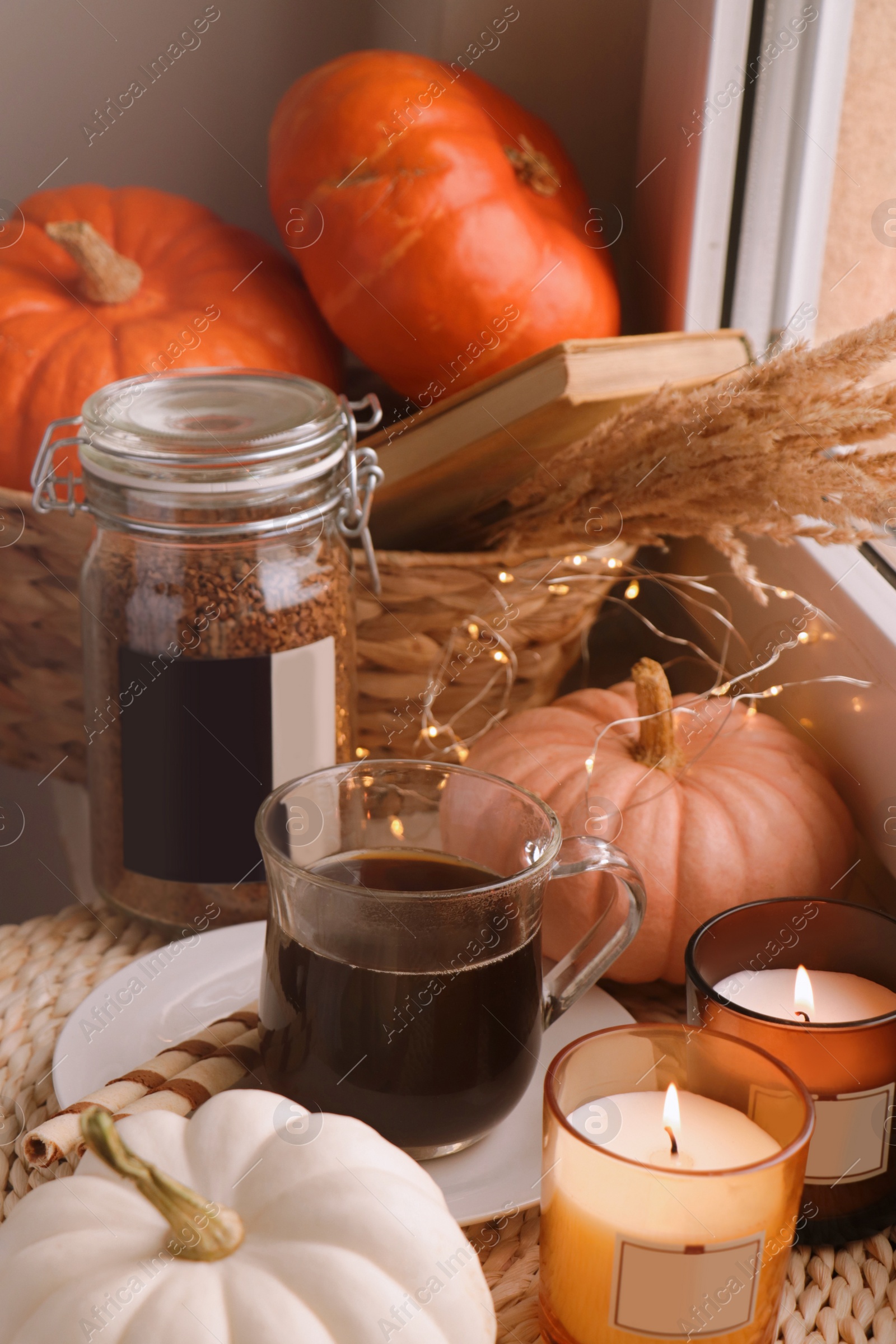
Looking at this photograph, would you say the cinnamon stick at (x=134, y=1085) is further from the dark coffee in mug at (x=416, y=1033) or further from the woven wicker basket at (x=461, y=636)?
the woven wicker basket at (x=461, y=636)

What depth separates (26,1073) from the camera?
579mm

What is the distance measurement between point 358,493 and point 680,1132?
1.38 feet

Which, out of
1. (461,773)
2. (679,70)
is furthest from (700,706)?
(679,70)

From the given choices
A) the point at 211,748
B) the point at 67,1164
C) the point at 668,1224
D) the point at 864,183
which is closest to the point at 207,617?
the point at 211,748

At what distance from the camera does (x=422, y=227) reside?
2.60 ft

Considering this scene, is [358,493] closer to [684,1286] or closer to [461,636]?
[461,636]

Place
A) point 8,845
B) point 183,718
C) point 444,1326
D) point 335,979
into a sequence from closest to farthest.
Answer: point 444,1326 → point 335,979 → point 183,718 → point 8,845

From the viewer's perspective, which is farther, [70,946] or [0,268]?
[0,268]

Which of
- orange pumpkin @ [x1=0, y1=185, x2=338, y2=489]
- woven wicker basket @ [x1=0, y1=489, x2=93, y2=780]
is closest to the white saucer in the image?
woven wicker basket @ [x1=0, y1=489, x2=93, y2=780]

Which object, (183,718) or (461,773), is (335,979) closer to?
(461,773)

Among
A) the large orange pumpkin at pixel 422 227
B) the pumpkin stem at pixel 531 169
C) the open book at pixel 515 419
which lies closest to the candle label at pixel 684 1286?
the open book at pixel 515 419

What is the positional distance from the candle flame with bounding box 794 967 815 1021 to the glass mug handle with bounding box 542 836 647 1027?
0.07m

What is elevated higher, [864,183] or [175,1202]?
[864,183]

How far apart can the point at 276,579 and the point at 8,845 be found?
0.42 meters
